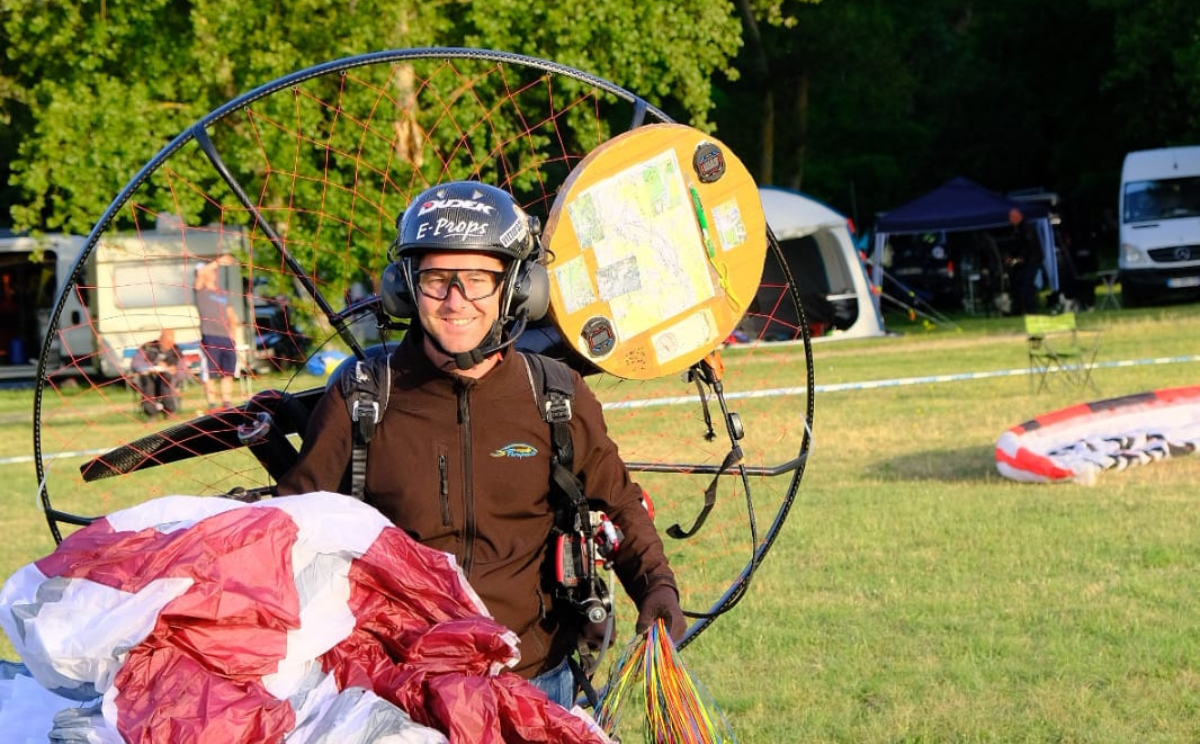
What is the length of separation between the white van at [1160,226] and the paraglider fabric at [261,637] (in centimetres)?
2659

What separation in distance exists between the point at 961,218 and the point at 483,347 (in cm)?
2707

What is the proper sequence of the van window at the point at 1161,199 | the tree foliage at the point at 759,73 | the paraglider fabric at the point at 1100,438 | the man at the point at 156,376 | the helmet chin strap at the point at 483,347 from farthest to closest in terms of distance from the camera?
the van window at the point at 1161,199 < the tree foliage at the point at 759,73 < the man at the point at 156,376 < the paraglider fabric at the point at 1100,438 < the helmet chin strap at the point at 483,347

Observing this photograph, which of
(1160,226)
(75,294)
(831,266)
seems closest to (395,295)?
(75,294)

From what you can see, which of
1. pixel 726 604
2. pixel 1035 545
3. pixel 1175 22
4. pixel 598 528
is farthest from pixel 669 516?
pixel 1175 22

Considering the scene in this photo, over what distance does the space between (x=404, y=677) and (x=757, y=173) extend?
1536 inches

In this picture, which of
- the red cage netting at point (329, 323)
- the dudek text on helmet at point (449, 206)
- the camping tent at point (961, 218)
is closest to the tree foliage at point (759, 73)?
the red cage netting at point (329, 323)

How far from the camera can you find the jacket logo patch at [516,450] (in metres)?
3.76

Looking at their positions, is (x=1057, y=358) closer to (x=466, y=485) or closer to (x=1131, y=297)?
(x=1131, y=297)

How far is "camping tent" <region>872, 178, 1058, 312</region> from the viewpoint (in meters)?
29.4

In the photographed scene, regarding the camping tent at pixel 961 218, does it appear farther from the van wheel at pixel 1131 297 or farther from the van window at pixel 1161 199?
the van window at pixel 1161 199

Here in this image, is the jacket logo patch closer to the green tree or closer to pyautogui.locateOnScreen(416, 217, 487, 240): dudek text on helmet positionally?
pyautogui.locateOnScreen(416, 217, 487, 240): dudek text on helmet

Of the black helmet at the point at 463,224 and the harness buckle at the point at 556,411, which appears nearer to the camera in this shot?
the black helmet at the point at 463,224

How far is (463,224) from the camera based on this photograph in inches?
145

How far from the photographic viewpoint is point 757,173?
41469 millimetres
